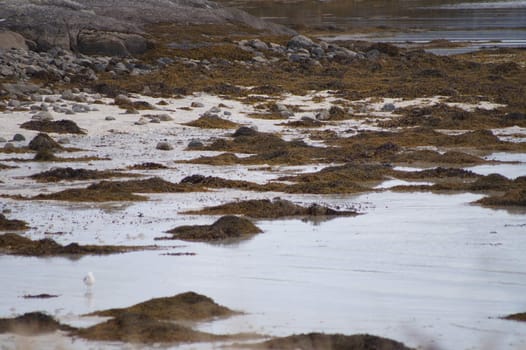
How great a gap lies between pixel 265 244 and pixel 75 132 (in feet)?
26.2

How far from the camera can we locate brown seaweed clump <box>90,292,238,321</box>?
23.7ft

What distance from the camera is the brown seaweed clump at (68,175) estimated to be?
13.4 metres

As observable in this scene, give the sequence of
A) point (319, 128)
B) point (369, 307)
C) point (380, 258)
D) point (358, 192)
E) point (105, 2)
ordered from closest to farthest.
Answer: point (369, 307) → point (380, 258) → point (358, 192) → point (319, 128) → point (105, 2)

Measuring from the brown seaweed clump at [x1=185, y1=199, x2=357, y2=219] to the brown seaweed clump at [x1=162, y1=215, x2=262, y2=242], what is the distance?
0.82 meters

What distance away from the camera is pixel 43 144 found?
15.4 m

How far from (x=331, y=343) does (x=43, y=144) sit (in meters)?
9.79

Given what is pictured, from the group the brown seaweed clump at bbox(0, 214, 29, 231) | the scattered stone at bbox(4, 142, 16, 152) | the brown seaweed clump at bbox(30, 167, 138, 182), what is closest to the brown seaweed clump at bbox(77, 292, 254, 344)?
the brown seaweed clump at bbox(0, 214, 29, 231)

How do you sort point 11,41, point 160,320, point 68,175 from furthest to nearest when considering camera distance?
1. point 11,41
2. point 68,175
3. point 160,320

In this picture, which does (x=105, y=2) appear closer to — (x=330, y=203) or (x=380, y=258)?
(x=330, y=203)

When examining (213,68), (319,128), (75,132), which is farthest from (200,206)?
(213,68)

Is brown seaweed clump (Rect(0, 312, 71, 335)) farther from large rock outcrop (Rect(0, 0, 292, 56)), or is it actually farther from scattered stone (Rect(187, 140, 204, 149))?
large rock outcrop (Rect(0, 0, 292, 56))

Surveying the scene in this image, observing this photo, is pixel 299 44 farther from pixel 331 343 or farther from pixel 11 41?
pixel 331 343

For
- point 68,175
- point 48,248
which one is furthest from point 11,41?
point 48,248

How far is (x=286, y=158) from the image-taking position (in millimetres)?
15383
